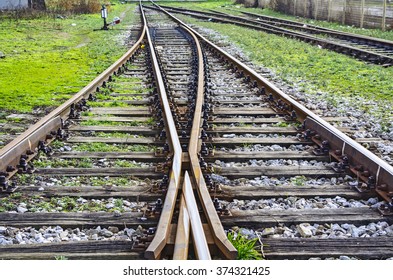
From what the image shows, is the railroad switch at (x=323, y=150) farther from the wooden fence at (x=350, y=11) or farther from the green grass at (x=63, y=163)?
the wooden fence at (x=350, y=11)

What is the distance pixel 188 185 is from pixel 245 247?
0.85 metres

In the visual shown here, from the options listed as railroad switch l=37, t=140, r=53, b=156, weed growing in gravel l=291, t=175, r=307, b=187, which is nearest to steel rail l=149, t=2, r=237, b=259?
weed growing in gravel l=291, t=175, r=307, b=187

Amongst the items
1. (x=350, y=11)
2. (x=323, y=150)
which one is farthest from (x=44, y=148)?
(x=350, y=11)

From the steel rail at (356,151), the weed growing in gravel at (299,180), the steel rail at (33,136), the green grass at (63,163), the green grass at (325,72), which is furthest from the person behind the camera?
the green grass at (325,72)

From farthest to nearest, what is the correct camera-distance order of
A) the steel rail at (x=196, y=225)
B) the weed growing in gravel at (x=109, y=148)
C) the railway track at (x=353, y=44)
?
the railway track at (x=353, y=44) → the weed growing in gravel at (x=109, y=148) → the steel rail at (x=196, y=225)

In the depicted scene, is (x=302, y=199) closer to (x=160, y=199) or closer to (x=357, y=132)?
(x=160, y=199)

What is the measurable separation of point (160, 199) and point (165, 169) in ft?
2.56

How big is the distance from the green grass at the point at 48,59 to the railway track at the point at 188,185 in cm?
150

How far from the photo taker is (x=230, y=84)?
9008 mm

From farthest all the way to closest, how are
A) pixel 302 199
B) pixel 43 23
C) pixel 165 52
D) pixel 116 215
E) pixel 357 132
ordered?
pixel 43 23 → pixel 165 52 → pixel 357 132 → pixel 302 199 → pixel 116 215

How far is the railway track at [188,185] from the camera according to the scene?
3.35 m

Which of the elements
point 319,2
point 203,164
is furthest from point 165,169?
→ point 319,2

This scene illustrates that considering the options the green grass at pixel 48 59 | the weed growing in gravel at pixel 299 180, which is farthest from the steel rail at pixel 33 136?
the weed growing in gravel at pixel 299 180

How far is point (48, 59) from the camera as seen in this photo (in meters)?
12.6
